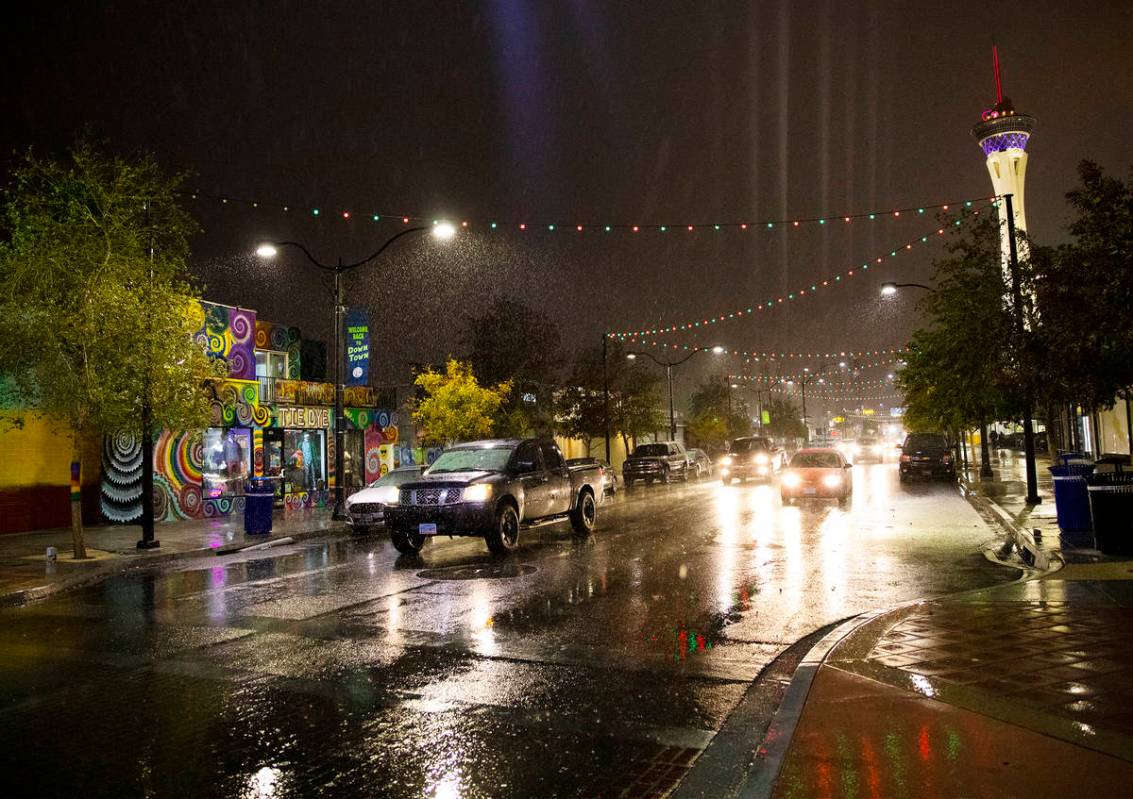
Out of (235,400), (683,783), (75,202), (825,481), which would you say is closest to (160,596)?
(75,202)

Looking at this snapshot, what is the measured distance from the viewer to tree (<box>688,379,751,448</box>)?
64688mm

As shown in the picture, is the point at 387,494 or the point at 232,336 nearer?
the point at 387,494

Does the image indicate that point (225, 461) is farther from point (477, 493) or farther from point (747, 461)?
point (747, 461)

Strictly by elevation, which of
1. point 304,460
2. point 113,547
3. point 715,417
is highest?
point 715,417

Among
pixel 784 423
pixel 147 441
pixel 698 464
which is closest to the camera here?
pixel 147 441

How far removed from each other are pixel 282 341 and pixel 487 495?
17736 mm

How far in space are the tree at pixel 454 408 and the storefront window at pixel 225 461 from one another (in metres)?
8.74

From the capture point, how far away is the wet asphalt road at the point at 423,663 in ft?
15.6

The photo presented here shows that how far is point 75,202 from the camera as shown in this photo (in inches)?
596

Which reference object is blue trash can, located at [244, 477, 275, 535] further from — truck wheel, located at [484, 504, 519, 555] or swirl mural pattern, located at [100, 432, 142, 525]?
truck wheel, located at [484, 504, 519, 555]

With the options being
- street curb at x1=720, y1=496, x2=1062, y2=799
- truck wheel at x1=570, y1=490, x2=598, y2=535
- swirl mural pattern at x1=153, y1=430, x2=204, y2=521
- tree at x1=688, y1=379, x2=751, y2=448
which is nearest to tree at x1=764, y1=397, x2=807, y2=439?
tree at x1=688, y1=379, x2=751, y2=448

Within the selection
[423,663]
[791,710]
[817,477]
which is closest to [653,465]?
[817,477]

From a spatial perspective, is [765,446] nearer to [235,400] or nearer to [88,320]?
[235,400]

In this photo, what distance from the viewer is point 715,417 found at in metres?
68.9
